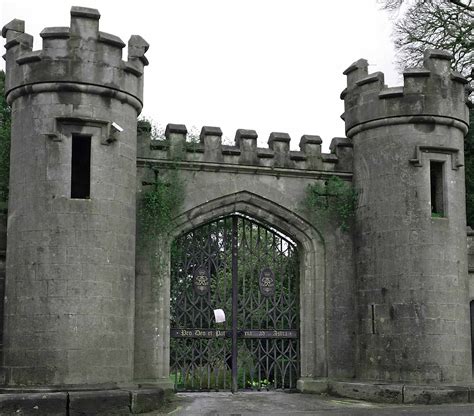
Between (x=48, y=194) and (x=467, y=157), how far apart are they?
37.2 feet

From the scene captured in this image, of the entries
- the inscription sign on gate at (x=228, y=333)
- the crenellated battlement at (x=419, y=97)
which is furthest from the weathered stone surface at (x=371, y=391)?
the crenellated battlement at (x=419, y=97)

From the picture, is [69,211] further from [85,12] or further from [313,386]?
[313,386]

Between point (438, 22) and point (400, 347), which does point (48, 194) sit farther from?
point (438, 22)

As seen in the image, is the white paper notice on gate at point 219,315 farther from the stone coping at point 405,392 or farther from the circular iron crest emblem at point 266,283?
the stone coping at point 405,392

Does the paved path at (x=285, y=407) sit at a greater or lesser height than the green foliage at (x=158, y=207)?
lesser

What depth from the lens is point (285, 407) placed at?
12.6 meters

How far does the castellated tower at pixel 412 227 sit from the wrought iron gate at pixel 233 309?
55.8 inches

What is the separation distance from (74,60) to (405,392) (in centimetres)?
762

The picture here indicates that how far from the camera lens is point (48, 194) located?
12227mm

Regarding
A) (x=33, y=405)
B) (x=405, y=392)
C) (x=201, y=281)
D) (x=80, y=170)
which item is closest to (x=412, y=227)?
(x=405, y=392)

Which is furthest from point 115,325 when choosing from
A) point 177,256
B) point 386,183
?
point 386,183

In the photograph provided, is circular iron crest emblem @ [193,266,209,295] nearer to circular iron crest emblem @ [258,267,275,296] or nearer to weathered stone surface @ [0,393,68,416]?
circular iron crest emblem @ [258,267,275,296]

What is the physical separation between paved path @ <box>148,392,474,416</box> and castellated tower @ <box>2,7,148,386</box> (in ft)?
4.28

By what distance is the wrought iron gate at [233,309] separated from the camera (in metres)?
14.4
